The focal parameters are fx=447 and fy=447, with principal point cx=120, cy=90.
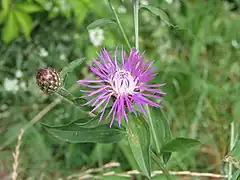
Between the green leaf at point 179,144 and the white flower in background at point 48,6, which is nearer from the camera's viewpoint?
the green leaf at point 179,144

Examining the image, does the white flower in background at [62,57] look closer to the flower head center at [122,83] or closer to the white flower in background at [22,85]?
the white flower in background at [22,85]

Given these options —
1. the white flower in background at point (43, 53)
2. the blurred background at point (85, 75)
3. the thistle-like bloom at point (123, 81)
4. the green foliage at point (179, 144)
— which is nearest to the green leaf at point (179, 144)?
the green foliage at point (179, 144)

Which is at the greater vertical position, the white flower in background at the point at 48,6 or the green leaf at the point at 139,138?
the white flower in background at the point at 48,6

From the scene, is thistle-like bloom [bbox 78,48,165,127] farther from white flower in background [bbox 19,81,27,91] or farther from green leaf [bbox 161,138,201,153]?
white flower in background [bbox 19,81,27,91]

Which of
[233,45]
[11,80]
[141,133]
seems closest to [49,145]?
[11,80]

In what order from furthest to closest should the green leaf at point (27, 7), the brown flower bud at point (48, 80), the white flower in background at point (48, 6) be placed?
1. the white flower in background at point (48, 6)
2. the green leaf at point (27, 7)
3. the brown flower bud at point (48, 80)
